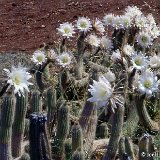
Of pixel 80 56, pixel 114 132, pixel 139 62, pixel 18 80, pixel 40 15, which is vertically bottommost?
pixel 114 132

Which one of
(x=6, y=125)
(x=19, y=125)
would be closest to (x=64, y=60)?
(x=19, y=125)

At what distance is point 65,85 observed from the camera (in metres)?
6.30

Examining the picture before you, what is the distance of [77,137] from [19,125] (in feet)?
1.90

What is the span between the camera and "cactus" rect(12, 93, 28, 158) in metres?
4.92

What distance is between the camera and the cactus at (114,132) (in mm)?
4351

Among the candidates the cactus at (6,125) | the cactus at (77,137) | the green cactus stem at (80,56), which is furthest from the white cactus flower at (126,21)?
the cactus at (6,125)

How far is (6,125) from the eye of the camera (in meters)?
4.61

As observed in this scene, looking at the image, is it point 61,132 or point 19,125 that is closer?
point 19,125

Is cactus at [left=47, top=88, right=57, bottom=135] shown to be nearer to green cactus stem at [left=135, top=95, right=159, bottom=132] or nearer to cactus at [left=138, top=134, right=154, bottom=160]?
green cactus stem at [left=135, top=95, right=159, bottom=132]

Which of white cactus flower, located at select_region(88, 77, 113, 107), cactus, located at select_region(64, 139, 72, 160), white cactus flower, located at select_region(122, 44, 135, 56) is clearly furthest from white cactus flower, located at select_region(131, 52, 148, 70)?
white cactus flower, located at select_region(88, 77, 113, 107)

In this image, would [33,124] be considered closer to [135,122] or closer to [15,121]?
[15,121]

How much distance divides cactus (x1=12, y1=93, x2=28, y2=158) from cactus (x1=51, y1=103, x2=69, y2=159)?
1.01 ft

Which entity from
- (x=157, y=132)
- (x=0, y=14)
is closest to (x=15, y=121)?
(x=157, y=132)

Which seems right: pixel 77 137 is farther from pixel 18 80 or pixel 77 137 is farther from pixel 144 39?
pixel 144 39
